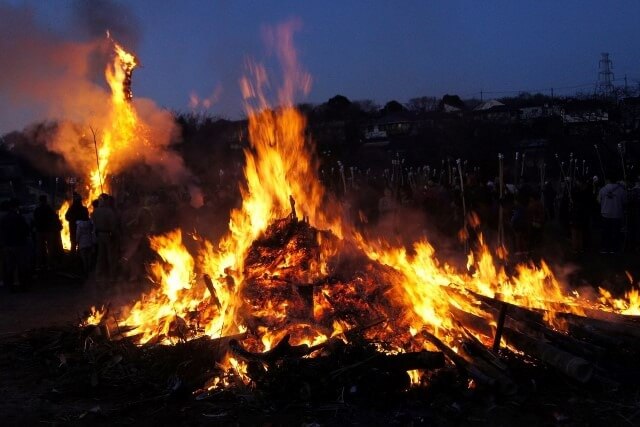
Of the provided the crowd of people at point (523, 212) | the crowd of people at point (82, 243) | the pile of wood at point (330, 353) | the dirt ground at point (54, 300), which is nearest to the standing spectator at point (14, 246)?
the crowd of people at point (82, 243)

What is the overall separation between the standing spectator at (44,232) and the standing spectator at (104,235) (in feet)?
4.81

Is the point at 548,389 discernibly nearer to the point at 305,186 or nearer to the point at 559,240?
the point at 305,186

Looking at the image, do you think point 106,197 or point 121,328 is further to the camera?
point 106,197

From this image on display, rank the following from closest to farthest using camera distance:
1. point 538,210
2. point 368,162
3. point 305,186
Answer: point 305,186 < point 538,210 < point 368,162

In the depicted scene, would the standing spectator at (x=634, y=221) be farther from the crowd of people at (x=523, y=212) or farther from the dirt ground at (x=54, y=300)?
the dirt ground at (x=54, y=300)

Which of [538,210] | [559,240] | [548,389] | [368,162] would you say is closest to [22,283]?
[548,389]

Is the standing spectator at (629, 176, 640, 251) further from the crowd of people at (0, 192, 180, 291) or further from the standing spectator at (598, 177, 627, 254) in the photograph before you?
the crowd of people at (0, 192, 180, 291)

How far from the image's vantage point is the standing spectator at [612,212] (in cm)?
1325

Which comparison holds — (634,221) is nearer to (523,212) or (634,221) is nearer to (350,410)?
(523,212)

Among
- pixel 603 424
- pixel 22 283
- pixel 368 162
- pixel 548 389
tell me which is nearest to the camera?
pixel 603 424

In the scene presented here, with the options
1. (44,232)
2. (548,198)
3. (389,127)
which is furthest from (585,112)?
(44,232)

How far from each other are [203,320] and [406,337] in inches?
105

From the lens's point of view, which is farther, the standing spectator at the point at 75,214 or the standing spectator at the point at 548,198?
the standing spectator at the point at 548,198

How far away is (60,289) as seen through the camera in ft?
38.8
